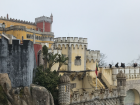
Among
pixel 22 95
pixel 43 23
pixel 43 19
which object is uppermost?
pixel 43 19

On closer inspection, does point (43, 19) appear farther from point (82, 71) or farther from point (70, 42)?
point (82, 71)

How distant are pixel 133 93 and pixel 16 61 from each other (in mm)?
23936

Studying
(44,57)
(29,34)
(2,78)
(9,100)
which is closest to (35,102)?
(9,100)

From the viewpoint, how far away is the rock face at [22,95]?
562 inches

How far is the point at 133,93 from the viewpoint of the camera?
32.3 meters

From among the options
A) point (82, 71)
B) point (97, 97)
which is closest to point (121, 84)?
point (97, 97)

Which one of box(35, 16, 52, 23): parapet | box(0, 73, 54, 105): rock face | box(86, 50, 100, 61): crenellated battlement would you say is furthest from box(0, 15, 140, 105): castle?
box(35, 16, 52, 23): parapet

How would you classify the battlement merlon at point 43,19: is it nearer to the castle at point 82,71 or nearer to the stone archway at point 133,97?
the castle at point 82,71

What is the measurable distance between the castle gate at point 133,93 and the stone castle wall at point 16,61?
19908mm

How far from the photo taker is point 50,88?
18391 mm

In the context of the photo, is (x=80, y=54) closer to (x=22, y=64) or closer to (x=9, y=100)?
(x=22, y=64)

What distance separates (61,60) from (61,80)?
3.32m

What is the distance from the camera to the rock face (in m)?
14.3

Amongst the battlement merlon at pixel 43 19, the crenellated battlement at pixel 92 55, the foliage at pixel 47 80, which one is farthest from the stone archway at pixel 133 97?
the battlement merlon at pixel 43 19
